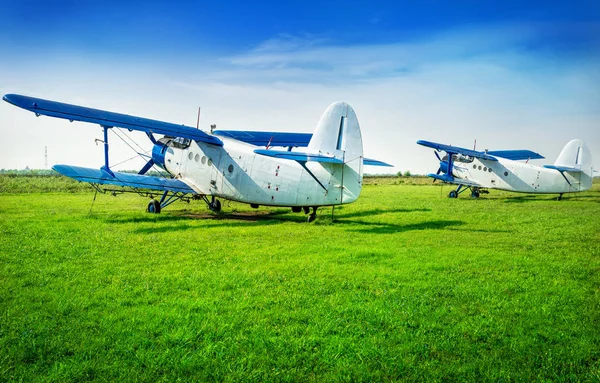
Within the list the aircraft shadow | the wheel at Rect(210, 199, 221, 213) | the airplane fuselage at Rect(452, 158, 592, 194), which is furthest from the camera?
the airplane fuselage at Rect(452, 158, 592, 194)

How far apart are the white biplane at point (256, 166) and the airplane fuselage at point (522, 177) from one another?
703 inches

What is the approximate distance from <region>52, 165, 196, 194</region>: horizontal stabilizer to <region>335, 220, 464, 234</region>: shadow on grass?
7468mm

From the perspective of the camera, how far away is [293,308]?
608cm

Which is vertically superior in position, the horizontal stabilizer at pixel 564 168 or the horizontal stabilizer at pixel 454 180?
the horizontal stabilizer at pixel 564 168

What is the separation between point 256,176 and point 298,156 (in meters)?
2.95

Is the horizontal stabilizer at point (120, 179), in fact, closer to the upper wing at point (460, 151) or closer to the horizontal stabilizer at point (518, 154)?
the upper wing at point (460, 151)

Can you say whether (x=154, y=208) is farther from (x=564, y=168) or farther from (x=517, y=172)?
(x=564, y=168)

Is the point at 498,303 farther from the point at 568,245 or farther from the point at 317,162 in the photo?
the point at 317,162

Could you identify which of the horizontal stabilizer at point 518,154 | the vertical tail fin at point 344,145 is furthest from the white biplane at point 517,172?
the vertical tail fin at point 344,145

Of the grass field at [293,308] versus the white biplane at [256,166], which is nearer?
the grass field at [293,308]

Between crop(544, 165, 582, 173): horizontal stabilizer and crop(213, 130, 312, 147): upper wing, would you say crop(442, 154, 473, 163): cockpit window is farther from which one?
crop(213, 130, 312, 147): upper wing

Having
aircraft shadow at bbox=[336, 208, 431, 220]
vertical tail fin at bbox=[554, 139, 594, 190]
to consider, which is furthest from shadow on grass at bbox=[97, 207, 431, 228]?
vertical tail fin at bbox=[554, 139, 594, 190]

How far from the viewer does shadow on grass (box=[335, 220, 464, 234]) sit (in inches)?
554

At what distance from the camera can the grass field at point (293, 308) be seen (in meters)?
4.47
